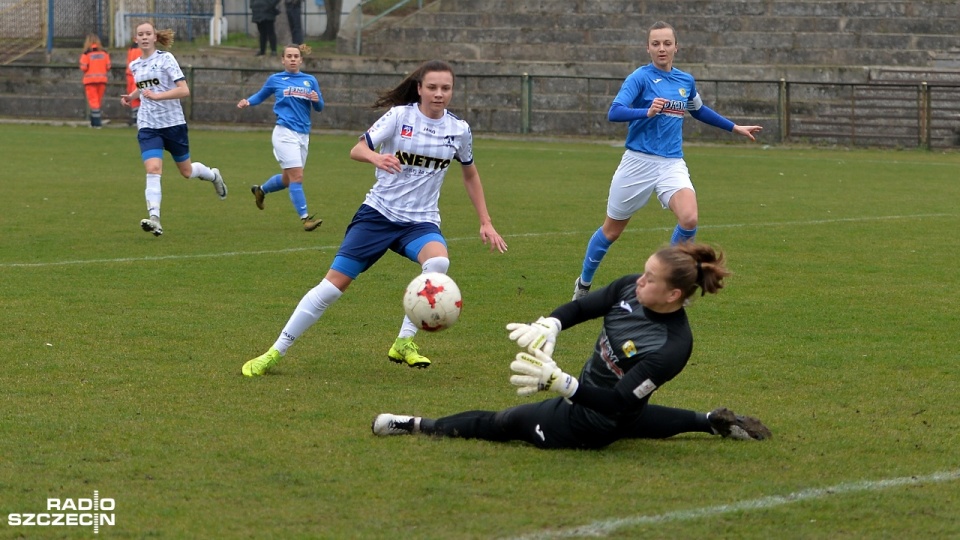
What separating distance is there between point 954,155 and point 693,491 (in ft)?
73.5

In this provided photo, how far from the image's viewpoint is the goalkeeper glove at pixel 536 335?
16.5ft

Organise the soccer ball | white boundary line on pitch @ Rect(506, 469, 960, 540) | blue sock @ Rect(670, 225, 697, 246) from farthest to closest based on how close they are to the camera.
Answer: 1. blue sock @ Rect(670, 225, 697, 246)
2. the soccer ball
3. white boundary line on pitch @ Rect(506, 469, 960, 540)

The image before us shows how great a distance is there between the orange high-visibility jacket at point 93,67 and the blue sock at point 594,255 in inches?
922

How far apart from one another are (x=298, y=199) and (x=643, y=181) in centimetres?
531

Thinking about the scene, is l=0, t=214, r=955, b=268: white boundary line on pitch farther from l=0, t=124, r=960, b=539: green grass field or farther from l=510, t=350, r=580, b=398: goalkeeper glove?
l=510, t=350, r=580, b=398: goalkeeper glove

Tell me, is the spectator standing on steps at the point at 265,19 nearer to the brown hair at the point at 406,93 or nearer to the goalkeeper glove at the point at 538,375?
the brown hair at the point at 406,93

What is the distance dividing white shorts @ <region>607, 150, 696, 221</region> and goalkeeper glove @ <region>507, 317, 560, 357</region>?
15.3ft

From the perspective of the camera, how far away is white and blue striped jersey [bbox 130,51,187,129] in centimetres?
1318

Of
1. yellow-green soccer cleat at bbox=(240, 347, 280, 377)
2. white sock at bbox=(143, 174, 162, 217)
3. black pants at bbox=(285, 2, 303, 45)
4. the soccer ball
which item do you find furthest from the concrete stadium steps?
the soccer ball

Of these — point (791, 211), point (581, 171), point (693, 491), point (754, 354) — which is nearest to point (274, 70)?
point (581, 171)

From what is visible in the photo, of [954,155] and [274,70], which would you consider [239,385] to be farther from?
[274,70]

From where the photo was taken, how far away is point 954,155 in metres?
25.4

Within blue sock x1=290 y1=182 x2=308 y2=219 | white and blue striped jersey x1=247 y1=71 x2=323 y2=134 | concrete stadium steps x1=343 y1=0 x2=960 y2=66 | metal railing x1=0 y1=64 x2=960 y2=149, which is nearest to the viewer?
blue sock x1=290 y1=182 x2=308 y2=219

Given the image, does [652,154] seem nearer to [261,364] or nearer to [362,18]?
[261,364]
